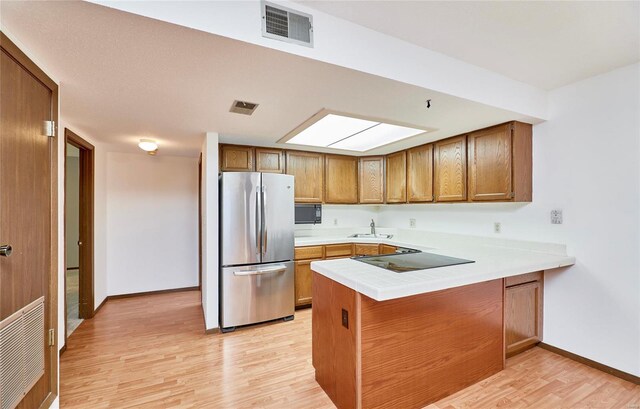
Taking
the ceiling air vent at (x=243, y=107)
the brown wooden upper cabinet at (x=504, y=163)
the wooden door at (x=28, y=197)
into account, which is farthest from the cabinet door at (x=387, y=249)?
the wooden door at (x=28, y=197)

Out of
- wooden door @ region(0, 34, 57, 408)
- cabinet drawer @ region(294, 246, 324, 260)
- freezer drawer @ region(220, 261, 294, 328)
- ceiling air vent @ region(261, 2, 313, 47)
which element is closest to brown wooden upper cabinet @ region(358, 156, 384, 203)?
cabinet drawer @ region(294, 246, 324, 260)

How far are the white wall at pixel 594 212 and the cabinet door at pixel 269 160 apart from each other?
2.78 meters

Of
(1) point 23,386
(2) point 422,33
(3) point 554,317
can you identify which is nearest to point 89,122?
(1) point 23,386

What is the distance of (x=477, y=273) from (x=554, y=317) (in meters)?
1.44

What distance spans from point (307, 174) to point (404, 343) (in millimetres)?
2579

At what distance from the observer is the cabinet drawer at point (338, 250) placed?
361 cm

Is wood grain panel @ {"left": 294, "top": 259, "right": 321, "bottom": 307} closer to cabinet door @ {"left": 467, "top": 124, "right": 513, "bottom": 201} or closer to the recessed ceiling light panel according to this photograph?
the recessed ceiling light panel

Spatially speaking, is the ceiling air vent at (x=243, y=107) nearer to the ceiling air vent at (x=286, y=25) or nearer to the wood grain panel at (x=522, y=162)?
the ceiling air vent at (x=286, y=25)

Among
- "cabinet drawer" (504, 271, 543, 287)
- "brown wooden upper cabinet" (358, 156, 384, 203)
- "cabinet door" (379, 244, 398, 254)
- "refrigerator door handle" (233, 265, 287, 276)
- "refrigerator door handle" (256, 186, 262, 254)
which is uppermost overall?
"brown wooden upper cabinet" (358, 156, 384, 203)

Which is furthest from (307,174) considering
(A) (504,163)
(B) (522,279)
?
(B) (522,279)

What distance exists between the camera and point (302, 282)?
3.44 meters

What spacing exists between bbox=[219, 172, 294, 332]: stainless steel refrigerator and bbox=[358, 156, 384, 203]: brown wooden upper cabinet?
1360mm

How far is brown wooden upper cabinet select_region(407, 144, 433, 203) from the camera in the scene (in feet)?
10.9

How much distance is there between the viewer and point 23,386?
1407 mm
